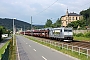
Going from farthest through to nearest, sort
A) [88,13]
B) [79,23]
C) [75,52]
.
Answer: [88,13] < [79,23] < [75,52]

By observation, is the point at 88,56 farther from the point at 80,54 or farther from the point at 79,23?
the point at 79,23

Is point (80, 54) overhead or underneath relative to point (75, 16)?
underneath

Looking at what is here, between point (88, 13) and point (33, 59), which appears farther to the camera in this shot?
point (88, 13)

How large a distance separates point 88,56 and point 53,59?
3146 millimetres

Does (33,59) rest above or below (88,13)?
below

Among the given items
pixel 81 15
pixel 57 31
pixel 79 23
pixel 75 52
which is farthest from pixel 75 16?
pixel 75 52

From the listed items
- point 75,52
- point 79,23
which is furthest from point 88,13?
point 75,52

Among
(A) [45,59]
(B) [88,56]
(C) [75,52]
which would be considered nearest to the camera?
(B) [88,56]

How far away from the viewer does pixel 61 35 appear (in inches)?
1893

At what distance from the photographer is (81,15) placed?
490 ft

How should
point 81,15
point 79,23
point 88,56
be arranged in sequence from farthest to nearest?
1. point 81,15
2. point 79,23
3. point 88,56

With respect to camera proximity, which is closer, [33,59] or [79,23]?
[33,59]

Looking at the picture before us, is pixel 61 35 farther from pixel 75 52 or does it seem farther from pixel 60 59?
pixel 60 59

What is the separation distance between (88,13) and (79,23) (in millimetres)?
30674
